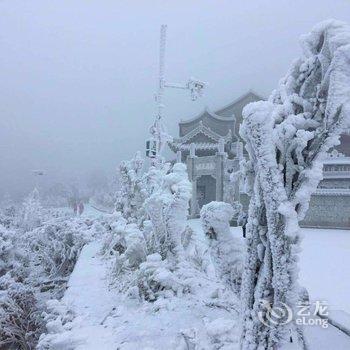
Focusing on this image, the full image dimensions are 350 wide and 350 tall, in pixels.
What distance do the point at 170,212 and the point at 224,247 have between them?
6.39 ft

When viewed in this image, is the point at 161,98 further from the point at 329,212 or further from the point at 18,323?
the point at 329,212

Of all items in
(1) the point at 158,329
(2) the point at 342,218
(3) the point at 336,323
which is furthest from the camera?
(2) the point at 342,218

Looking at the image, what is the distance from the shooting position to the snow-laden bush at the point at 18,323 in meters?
5.24

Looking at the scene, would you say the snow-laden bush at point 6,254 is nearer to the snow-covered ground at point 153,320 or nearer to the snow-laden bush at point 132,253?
the snow-covered ground at point 153,320

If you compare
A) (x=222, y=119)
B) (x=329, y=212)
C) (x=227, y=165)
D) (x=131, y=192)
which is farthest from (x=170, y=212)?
(x=222, y=119)

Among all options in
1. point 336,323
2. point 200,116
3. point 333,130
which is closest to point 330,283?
point 336,323

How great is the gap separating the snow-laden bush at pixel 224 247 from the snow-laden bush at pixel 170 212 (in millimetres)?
1777

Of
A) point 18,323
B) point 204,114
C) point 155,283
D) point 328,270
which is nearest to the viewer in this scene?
point 155,283

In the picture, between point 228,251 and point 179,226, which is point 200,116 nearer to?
point 179,226

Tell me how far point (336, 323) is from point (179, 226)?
2.58m

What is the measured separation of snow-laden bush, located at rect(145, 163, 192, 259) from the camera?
5273 millimetres

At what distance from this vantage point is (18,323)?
5691mm

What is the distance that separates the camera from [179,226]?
541cm

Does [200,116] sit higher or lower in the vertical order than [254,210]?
higher
